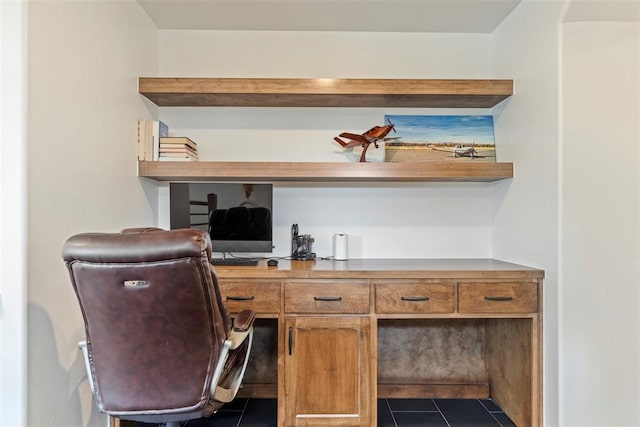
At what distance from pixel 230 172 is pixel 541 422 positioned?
226 cm

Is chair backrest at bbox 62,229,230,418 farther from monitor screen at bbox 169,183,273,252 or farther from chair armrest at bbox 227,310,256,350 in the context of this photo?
monitor screen at bbox 169,183,273,252

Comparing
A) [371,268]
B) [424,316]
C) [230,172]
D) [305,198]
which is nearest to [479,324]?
[424,316]

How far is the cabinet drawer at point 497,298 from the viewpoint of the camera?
1.88 m

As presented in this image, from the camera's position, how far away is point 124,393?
1229 millimetres

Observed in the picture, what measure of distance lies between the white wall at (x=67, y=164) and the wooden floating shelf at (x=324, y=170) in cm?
30

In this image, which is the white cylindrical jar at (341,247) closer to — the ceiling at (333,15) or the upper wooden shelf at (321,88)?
the upper wooden shelf at (321,88)

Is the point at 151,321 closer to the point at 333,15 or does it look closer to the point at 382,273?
the point at 382,273

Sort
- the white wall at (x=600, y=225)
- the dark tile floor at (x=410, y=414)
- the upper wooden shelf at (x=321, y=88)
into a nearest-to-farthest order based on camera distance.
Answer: the white wall at (x=600, y=225), the dark tile floor at (x=410, y=414), the upper wooden shelf at (x=321, y=88)

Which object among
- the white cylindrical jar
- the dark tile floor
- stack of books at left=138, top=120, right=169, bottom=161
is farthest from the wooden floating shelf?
the dark tile floor

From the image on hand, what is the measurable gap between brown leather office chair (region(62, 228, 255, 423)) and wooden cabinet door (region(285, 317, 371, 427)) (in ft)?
2.01

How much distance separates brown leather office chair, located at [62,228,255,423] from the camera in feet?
3.60

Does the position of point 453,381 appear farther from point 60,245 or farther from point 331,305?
point 60,245

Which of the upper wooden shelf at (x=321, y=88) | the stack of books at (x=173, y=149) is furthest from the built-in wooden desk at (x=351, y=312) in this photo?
the upper wooden shelf at (x=321, y=88)

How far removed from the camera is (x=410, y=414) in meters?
2.16
